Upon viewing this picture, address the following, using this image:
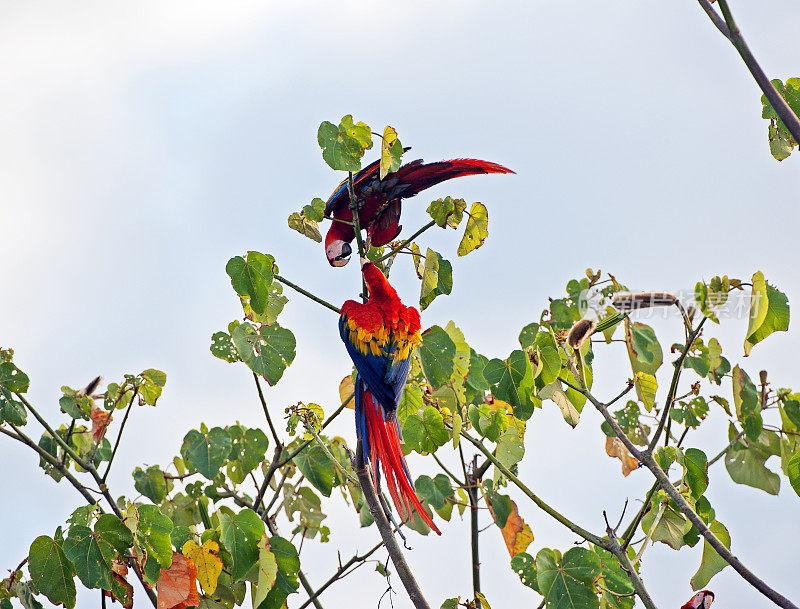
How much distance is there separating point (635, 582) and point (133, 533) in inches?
57.3

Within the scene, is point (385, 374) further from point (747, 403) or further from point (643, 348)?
point (747, 403)

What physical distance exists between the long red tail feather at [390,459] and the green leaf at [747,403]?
1.04 meters

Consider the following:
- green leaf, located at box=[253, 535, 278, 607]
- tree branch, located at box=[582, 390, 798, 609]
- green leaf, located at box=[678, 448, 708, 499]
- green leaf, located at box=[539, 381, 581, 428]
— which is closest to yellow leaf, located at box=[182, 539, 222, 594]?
green leaf, located at box=[253, 535, 278, 607]

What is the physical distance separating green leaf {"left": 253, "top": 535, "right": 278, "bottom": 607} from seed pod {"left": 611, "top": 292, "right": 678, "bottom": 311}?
130 cm

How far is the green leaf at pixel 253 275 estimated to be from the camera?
2.03m

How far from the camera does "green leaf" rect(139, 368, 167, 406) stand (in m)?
2.58

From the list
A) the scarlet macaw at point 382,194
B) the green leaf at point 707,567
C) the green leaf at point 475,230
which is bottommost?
the green leaf at point 707,567

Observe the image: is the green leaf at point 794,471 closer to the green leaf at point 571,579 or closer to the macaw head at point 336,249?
the green leaf at point 571,579

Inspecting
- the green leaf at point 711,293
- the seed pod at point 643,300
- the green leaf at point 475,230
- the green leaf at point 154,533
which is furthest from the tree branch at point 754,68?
the green leaf at point 154,533

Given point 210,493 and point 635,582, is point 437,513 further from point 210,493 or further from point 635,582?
point 210,493

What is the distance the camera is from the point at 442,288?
216 cm

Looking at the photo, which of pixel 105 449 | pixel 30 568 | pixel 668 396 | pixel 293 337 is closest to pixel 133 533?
pixel 30 568

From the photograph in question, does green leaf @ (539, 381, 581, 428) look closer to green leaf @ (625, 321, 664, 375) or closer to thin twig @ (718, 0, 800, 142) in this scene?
green leaf @ (625, 321, 664, 375)

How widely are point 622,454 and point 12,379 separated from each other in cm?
221
